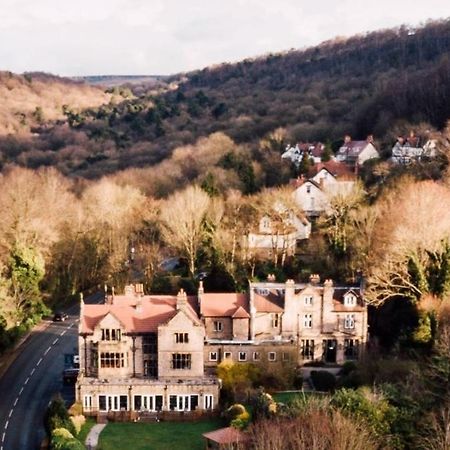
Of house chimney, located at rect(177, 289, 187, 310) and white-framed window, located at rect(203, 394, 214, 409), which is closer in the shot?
white-framed window, located at rect(203, 394, 214, 409)

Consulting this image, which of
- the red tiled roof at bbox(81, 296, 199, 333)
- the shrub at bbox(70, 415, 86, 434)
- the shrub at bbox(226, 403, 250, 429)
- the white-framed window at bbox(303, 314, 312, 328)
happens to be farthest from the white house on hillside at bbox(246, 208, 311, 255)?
the shrub at bbox(70, 415, 86, 434)

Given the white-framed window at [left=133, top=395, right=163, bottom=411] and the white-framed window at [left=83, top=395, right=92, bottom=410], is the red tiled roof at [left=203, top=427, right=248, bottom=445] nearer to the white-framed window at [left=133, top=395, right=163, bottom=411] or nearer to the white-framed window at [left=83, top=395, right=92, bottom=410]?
the white-framed window at [left=133, top=395, right=163, bottom=411]

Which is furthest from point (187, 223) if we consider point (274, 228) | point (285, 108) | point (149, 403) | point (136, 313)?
point (285, 108)

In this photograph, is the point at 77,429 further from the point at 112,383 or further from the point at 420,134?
the point at 420,134

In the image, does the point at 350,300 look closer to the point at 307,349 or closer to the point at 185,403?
the point at 307,349

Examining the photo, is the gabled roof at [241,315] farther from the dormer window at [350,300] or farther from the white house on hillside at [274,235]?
the white house on hillside at [274,235]

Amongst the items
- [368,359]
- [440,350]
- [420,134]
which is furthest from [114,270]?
[420,134]

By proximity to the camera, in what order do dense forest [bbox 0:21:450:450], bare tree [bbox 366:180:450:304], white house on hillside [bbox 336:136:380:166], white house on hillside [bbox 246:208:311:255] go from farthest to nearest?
white house on hillside [bbox 336:136:380:166] → white house on hillside [bbox 246:208:311:255] → bare tree [bbox 366:180:450:304] → dense forest [bbox 0:21:450:450]
